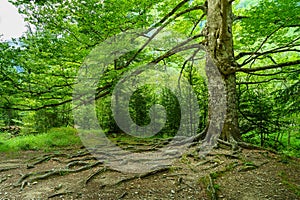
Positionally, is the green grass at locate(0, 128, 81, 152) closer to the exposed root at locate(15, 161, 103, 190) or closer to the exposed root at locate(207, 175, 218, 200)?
the exposed root at locate(15, 161, 103, 190)

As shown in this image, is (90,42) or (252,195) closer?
(252,195)

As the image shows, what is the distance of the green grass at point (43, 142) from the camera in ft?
24.0

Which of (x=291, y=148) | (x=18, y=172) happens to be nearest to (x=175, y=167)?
(x=18, y=172)

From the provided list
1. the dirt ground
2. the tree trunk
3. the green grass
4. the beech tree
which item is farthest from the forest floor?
the green grass

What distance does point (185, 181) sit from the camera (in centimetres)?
321

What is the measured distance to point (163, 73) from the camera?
10.1m

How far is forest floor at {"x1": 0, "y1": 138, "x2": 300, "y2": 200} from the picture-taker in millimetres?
2820

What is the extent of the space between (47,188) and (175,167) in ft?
7.23

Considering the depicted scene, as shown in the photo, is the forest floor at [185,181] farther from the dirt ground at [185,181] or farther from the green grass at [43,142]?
the green grass at [43,142]

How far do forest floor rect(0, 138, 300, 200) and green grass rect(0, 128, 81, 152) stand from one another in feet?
10.5

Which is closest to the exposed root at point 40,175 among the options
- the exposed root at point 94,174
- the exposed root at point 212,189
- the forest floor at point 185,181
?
the forest floor at point 185,181

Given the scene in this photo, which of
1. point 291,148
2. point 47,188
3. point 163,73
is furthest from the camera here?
point 163,73

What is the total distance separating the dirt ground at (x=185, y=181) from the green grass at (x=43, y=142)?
3.19 metres

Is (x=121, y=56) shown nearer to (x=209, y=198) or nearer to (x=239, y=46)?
(x=239, y=46)
